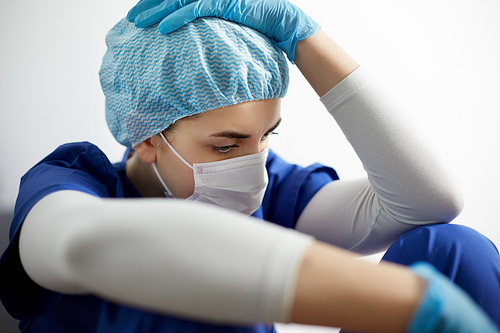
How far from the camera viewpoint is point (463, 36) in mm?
1703

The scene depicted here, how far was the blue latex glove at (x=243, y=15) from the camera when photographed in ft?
2.73

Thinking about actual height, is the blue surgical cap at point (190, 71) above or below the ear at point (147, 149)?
above

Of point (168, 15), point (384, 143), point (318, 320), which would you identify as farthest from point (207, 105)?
point (318, 320)

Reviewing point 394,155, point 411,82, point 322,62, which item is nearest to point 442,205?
point 394,155

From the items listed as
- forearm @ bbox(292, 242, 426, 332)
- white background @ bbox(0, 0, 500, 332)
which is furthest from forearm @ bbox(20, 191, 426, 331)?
white background @ bbox(0, 0, 500, 332)

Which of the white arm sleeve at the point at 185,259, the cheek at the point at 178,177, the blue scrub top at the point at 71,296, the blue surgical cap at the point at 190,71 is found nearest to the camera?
the white arm sleeve at the point at 185,259

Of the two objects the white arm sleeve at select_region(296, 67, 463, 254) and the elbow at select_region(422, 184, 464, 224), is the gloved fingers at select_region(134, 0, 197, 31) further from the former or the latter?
the elbow at select_region(422, 184, 464, 224)

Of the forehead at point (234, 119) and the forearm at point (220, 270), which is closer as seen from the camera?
the forearm at point (220, 270)

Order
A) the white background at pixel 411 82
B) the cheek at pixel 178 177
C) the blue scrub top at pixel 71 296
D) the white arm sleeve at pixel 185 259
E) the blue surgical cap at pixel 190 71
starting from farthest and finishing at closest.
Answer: the white background at pixel 411 82 → the cheek at pixel 178 177 → the blue surgical cap at pixel 190 71 → the blue scrub top at pixel 71 296 → the white arm sleeve at pixel 185 259

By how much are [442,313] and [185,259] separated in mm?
307

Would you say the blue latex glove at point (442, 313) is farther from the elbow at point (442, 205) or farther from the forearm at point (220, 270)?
the elbow at point (442, 205)

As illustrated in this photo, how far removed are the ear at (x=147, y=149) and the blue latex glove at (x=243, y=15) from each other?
27cm

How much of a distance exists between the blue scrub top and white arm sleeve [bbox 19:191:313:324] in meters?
0.16

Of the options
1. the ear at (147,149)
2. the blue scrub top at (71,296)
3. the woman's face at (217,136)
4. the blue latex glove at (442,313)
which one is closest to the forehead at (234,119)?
the woman's face at (217,136)
